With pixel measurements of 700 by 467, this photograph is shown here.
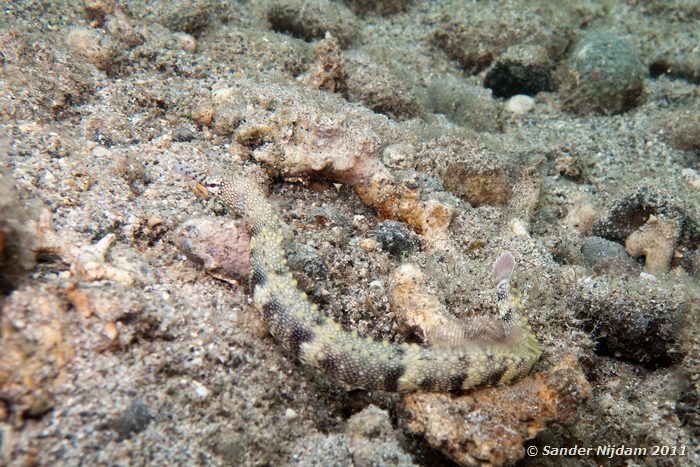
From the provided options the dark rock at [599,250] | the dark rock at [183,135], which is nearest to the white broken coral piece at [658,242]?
the dark rock at [599,250]

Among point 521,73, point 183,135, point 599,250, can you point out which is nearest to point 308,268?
point 183,135

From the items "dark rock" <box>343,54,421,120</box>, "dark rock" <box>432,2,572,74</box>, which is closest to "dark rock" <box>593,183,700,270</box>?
"dark rock" <box>343,54,421,120</box>

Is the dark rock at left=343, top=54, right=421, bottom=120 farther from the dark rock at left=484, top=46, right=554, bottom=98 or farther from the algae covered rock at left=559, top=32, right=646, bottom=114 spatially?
the algae covered rock at left=559, top=32, right=646, bottom=114

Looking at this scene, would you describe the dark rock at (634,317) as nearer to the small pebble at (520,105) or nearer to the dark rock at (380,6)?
the small pebble at (520,105)

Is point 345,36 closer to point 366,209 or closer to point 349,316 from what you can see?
point 366,209

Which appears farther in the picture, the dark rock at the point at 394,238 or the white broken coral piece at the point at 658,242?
the white broken coral piece at the point at 658,242

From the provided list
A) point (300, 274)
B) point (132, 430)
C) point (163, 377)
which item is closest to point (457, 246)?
point (300, 274)
